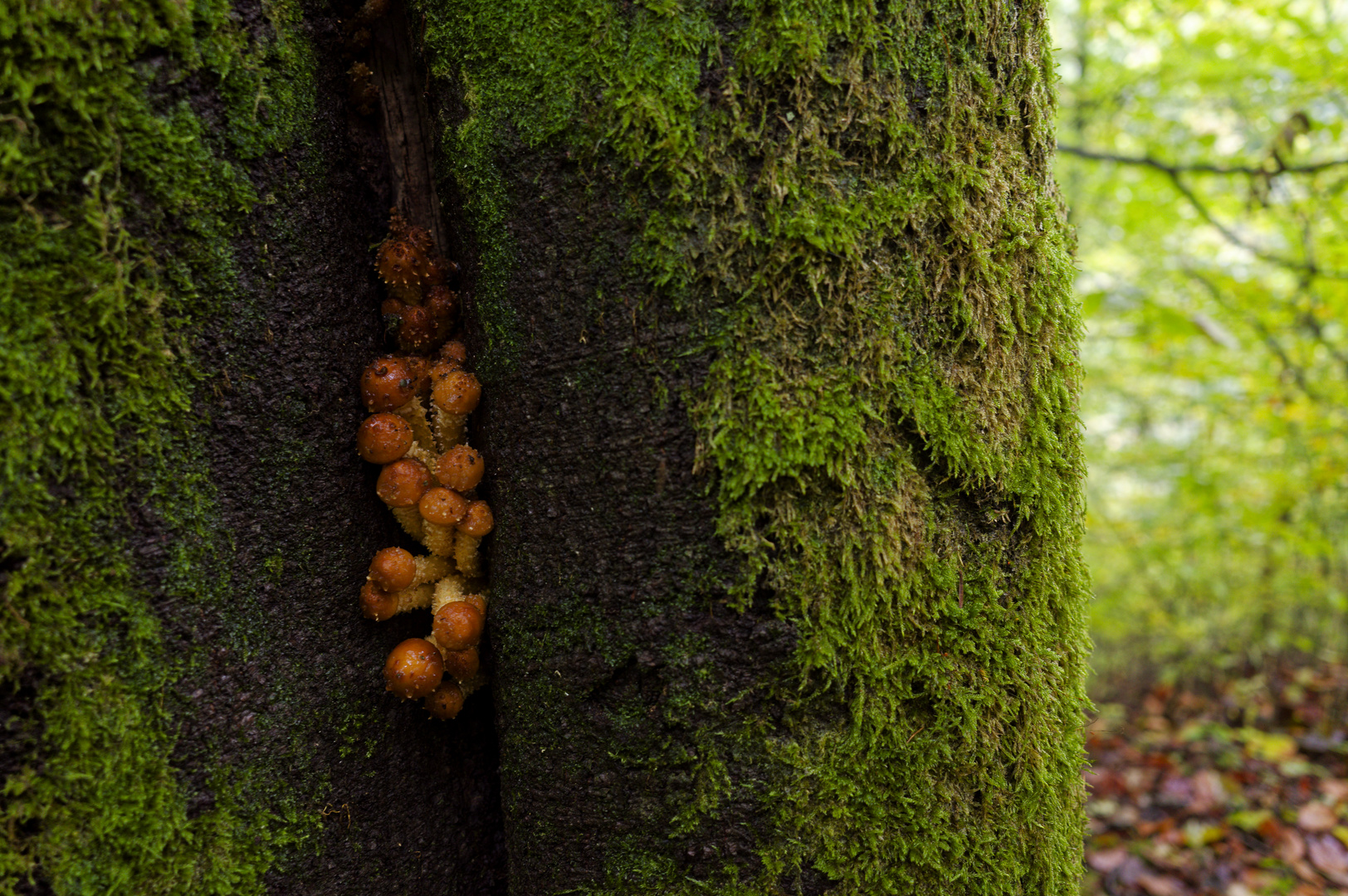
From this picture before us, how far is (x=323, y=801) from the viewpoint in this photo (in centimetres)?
139

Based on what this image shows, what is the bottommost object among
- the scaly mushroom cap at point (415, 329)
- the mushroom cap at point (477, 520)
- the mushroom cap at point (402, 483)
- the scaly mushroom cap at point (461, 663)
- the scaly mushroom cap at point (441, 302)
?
the scaly mushroom cap at point (461, 663)

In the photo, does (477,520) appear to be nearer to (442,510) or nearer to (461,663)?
(442,510)

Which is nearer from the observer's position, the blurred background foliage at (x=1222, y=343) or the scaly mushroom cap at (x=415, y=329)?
the scaly mushroom cap at (x=415, y=329)

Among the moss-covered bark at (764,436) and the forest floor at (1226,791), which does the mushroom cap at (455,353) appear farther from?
the forest floor at (1226,791)

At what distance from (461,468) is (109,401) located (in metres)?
0.59

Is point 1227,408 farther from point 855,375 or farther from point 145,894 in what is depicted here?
point 145,894

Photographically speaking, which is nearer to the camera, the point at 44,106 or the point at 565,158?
the point at 44,106

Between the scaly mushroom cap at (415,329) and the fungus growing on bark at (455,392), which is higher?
the scaly mushroom cap at (415,329)

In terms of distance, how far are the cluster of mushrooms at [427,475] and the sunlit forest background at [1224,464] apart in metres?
4.45

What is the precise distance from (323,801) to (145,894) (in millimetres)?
283

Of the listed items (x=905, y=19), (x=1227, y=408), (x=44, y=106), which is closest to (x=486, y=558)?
(x=44, y=106)

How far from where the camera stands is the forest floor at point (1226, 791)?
421 centimetres

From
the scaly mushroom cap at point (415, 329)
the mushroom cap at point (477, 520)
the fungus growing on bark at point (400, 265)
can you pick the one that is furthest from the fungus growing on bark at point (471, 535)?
the fungus growing on bark at point (400, 265)

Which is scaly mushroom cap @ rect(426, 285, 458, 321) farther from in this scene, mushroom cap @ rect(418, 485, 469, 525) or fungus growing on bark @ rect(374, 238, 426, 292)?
mushroom cap @ rect(418, 485, 469, 525)
